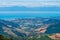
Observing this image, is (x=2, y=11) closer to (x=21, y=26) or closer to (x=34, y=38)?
(x=21, y=26)

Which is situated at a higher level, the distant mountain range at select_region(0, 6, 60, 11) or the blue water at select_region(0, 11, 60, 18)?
the distant mountain range at select_region(0, 6, 60, 11)

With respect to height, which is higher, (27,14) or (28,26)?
(27,14)

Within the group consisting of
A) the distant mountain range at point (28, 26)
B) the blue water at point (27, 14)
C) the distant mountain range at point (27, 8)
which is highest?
the distant mountain range at point (27, 8)

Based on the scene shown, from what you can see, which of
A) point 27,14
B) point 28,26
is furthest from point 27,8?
point 28,26

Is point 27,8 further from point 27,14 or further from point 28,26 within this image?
point 28,26

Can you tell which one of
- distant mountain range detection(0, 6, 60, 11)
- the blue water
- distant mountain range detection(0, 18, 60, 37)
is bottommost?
distant mountain range detection(0, 18, 60, 37)

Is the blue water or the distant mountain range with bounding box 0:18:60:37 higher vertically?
the blue water

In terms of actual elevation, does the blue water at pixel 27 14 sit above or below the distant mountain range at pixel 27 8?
below

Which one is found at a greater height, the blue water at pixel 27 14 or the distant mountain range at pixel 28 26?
the blue water at pixel 27 14

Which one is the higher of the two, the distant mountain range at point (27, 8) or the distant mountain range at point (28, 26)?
the distant mountain range at point (27, 8)

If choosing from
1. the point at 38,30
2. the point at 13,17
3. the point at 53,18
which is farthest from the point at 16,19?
the point at 53,18

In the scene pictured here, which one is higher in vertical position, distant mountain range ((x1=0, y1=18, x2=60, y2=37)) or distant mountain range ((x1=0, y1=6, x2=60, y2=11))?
distant mountain range ((x1=0, y1=6, x2=60, y2=11))
